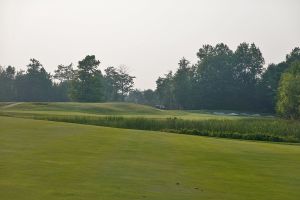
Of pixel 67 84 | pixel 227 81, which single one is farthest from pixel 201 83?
pixel 67 84

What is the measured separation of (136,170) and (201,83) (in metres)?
99.1

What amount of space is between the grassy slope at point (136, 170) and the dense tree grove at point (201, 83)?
77318 millimetres

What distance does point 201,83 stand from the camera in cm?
11188

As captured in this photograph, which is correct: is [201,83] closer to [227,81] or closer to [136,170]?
[227,81]

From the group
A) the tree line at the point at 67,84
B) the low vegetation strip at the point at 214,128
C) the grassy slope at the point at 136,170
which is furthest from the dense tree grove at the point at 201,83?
the grassy slope at the point at 136,170

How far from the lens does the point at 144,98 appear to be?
156 meters

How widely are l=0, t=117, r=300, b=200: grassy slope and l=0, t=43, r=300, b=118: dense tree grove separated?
77.3 metres

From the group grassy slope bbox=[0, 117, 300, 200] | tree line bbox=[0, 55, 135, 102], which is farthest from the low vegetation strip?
tree line bbox=[0, 55, 135, 102]

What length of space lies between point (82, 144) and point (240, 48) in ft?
340

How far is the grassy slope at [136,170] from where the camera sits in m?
10.6

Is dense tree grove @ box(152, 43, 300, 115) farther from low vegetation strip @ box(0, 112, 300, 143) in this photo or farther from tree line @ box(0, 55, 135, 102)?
low vegetation strip @ box(0, 112, 300, 143)

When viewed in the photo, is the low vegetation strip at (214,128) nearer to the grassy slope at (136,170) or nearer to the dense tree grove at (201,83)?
the grassy slope at (136,170)

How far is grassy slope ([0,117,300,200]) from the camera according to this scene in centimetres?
1064

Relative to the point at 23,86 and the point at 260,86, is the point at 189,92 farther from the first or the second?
the point at 23,86
